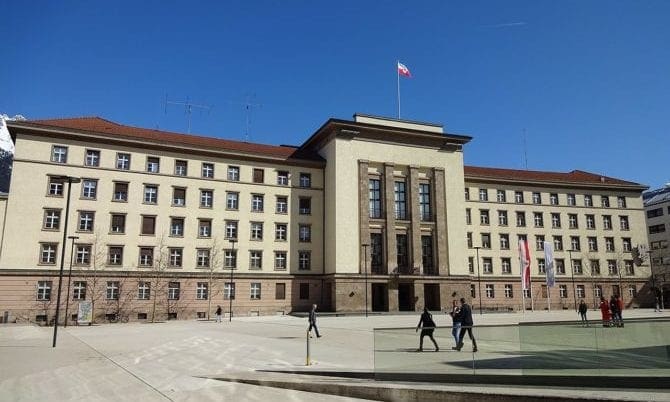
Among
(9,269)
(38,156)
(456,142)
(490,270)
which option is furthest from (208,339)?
(490,270)

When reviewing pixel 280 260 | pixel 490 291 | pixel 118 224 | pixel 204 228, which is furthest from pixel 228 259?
pixel 490 291

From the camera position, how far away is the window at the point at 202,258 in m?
47.5

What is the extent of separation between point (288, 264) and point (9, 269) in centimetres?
2375

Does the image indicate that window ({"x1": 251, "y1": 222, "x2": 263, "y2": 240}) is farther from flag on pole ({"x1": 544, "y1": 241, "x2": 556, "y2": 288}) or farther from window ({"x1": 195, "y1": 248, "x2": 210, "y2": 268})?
flag on pole ({"x1": 544, "y1": 241, "x2": 556, "y2": 288})

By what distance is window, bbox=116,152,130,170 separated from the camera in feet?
150

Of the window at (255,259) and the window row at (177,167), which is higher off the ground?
the window row at (177,167)

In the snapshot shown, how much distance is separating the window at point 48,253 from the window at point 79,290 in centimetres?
258

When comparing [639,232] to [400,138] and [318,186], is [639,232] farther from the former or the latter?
[318,186]

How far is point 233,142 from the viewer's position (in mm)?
55406

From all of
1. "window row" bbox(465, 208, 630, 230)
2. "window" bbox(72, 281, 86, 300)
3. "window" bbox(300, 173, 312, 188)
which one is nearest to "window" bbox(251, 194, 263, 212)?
"window" bbox(300, 173, 312, 188)

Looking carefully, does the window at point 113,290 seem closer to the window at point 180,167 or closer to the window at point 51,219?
the window at point 51,219

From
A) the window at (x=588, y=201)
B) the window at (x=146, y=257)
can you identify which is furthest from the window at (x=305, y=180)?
the window at (x=588, y=201)

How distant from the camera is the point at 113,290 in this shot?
43.6 metres

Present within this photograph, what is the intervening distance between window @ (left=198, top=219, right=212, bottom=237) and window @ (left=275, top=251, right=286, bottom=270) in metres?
6.96
